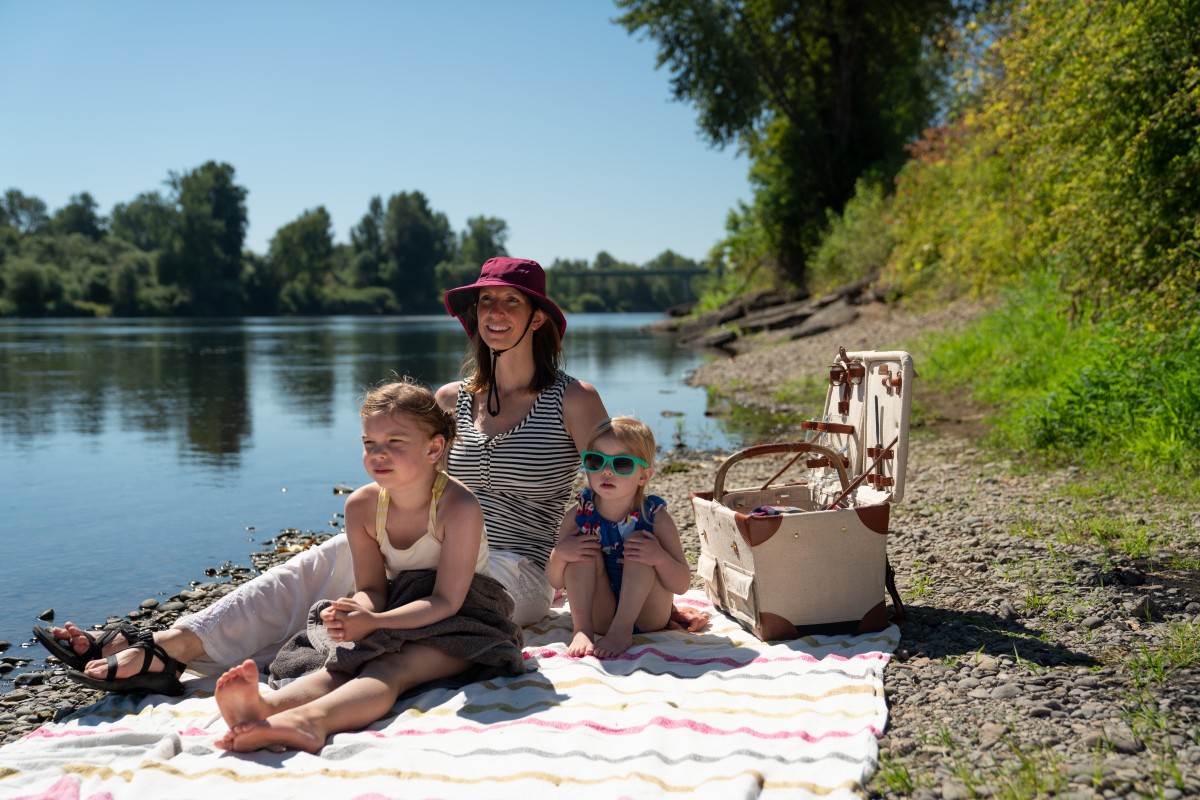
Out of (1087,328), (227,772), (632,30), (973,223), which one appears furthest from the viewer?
(632,30)

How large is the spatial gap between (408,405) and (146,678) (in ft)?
4.75

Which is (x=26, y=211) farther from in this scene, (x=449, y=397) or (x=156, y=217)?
(x=449, y=397)

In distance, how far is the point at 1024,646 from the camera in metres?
4.05

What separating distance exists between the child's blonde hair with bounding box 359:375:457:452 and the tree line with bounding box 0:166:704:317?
269 feet

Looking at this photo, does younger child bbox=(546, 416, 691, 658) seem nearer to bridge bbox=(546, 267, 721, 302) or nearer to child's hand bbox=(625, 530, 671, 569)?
child's hand bbox=(625, 530, 671, 569)

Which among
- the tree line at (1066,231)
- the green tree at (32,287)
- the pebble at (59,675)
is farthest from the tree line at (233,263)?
the pebble at (59,675)

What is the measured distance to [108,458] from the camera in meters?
12.3

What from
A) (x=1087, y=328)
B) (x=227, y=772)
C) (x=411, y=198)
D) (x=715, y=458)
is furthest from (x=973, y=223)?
(x=411, y=198)

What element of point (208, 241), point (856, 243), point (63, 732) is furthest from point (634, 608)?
point (208, 241)

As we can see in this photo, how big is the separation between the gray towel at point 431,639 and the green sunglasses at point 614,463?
64 cm

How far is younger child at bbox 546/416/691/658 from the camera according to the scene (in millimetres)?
4363

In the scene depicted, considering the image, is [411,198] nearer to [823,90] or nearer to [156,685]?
[823,90]

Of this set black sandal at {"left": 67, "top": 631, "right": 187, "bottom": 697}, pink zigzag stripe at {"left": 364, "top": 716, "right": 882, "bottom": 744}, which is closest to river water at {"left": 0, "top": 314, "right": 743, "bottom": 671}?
black sandal at {"left": 67, "top": 631, "right": 187, "bottom": 697}

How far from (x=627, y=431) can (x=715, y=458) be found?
586cm
